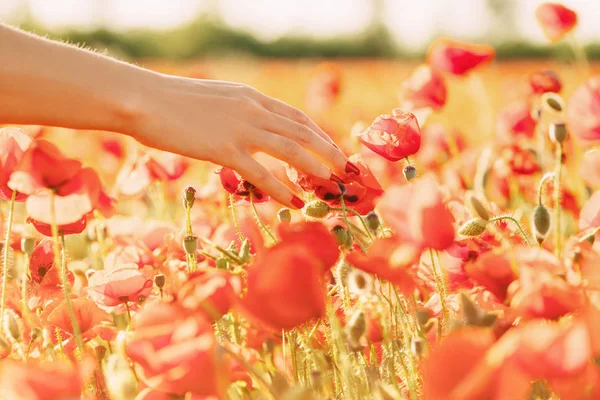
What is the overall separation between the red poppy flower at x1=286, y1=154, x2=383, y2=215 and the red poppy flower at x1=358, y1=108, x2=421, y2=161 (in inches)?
2.1

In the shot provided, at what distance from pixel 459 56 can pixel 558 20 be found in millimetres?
250

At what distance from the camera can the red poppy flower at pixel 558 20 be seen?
2.00m

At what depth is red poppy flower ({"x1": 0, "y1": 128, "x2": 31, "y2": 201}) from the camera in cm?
99

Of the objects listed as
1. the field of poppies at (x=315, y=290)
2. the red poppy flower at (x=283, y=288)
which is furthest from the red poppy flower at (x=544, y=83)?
the red poppy flower at (x=283, y=288)

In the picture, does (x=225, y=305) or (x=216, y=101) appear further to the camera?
(x=216, y=101)

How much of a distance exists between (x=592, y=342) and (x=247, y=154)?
0.47 meters

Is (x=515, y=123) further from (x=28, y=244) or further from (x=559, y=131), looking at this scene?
(x=28, y=244)

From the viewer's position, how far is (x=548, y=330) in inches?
21.5

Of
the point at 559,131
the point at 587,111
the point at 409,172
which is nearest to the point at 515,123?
the point at 587,111

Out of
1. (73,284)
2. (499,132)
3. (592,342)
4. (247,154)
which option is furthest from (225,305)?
(499,132)

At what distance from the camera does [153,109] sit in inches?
35.4

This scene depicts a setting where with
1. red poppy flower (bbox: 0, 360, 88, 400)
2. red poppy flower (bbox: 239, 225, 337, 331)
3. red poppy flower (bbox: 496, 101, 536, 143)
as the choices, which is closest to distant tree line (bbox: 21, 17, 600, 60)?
red poppy flower (bbox: 496, 101, 536, 143)

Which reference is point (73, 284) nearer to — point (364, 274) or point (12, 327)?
point (12, 327)

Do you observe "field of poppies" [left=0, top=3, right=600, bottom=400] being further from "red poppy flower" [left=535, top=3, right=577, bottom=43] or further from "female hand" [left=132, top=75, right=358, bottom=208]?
A: "red poppy flower" [left=535, top=3, right=577, bottom=43]
